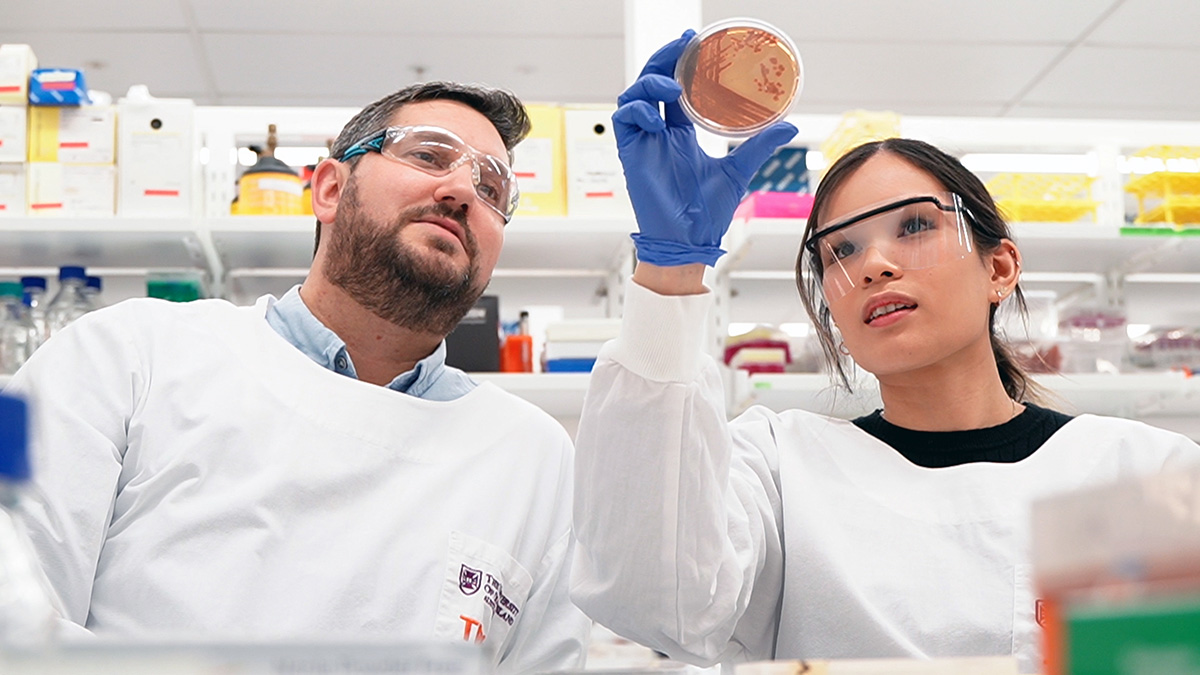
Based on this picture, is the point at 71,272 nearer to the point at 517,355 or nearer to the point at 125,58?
the point at 517,355

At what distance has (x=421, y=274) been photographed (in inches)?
72.0

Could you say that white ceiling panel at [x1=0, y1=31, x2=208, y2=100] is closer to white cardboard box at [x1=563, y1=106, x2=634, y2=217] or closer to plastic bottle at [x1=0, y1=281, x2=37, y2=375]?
plastic bottle at [x1=0, y1=281, x2=37, y2=375]

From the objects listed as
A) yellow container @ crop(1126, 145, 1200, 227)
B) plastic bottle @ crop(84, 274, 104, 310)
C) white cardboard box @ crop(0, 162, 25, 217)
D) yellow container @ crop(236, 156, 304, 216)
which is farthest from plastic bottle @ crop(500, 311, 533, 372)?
yellow container @ crop(1126, 145, 1200, 227)

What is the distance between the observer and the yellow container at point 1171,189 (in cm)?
302

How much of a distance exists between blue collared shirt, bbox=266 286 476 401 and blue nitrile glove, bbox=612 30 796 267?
0.69 m

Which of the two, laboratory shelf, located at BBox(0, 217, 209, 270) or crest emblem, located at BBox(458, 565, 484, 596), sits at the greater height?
laboratory shelf, located at BBox(0, 217, 209, 270)

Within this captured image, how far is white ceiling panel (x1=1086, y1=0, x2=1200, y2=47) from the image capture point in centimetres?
440

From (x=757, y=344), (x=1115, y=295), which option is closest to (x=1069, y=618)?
(x=757, y=344)

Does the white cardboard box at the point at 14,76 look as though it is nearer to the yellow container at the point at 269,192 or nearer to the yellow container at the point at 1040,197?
the yellow container at the point at 269,192

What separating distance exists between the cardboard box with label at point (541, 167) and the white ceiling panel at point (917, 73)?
219 centimetres

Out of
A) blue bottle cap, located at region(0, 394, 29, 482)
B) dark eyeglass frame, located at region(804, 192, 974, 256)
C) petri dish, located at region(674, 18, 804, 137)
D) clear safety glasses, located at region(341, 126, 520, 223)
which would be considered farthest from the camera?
clear safety glasses, located at region(341, 126, 520, 223)

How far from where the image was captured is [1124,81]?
503 centimetres

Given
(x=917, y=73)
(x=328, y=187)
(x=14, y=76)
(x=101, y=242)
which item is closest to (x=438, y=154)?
(x=328, y=187)

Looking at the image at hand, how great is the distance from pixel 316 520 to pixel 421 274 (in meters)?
0.45
